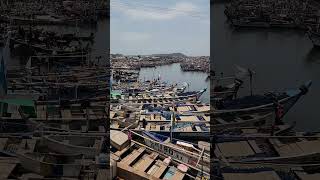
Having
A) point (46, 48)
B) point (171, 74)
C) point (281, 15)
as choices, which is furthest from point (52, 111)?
point (171, 74)

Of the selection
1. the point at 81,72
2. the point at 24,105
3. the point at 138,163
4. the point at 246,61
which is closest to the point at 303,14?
Result: the point at 246,61

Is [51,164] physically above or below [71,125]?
below

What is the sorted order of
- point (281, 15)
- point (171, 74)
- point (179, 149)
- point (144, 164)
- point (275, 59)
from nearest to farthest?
point (144, 164) < point (179, 149) < point (275, 59) < point (281, 15) < point (171, 74)

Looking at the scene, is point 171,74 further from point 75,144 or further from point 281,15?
point 75,144

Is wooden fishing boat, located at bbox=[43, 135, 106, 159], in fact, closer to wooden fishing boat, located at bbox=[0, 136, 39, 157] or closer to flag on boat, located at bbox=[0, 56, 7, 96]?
wooden fishing boat, located at bbox=[0, 136, 39, 157]

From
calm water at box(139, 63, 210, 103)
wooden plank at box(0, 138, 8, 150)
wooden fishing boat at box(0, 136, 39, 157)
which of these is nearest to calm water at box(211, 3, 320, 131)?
wooden fishing boat at box(0, 136, 39, 157)

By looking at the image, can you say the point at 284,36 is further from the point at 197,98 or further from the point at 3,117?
the point at 3,117

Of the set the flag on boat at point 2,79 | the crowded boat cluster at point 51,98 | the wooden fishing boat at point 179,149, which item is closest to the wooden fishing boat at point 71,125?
the crowded boat cluster at point 51,98
